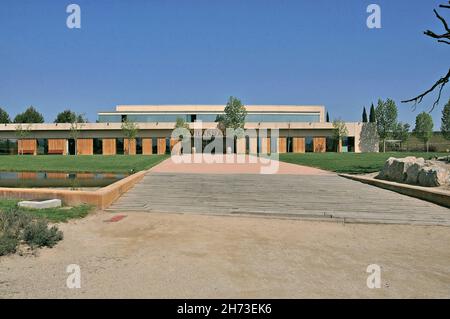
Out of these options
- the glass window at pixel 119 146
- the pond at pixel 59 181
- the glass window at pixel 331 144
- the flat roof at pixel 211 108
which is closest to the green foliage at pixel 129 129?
the glass window at pixel 119 146

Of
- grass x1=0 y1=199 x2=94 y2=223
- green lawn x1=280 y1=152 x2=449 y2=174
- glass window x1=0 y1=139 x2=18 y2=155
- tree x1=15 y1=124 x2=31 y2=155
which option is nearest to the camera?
grass x1=0 y1=199 x2=94 y2=223

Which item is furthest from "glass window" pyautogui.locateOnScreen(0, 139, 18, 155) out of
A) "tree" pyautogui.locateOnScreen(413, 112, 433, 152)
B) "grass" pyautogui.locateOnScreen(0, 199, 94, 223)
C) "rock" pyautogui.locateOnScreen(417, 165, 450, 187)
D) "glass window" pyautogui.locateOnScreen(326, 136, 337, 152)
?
"tree" pyautogui.locateOnScreen(413, 112, 433, 152)

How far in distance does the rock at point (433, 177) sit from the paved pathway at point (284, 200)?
1.73 meters

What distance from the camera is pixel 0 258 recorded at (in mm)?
5059

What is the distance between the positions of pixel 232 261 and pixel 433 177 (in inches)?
402

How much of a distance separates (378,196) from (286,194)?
113 inches

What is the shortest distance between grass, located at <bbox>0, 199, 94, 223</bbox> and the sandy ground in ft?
1.23

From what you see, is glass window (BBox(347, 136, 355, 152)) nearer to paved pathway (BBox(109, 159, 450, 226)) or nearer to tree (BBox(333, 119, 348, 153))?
tree (BBox(333, 119, 348, 153))

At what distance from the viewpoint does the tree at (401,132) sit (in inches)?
2461

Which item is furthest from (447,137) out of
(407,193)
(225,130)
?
(407,193)

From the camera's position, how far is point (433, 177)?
40.9ft

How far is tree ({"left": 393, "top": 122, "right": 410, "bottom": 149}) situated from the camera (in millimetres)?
62503

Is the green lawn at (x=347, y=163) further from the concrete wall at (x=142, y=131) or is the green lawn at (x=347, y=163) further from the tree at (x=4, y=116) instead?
the tree at (x=4, y=116)
